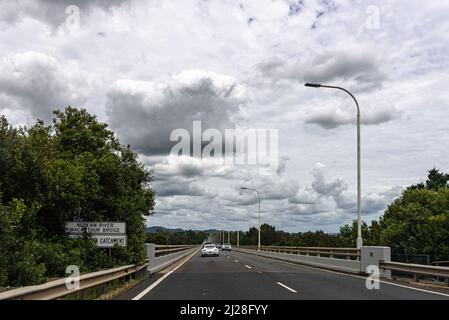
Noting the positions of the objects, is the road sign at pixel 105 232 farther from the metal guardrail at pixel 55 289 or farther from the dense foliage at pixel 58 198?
the metal guardrail at pixel 55 289

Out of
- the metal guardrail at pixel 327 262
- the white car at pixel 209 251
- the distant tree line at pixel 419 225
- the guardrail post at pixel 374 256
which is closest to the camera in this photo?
the guardrail post at pixel 374 256

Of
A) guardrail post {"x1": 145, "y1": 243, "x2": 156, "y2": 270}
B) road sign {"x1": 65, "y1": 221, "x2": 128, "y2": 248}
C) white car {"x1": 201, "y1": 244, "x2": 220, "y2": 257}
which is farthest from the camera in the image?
white car {"x1": 201, "y1": 244, "x2": 220, "y2": 257}

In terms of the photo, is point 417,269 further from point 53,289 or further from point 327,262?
point 53,289

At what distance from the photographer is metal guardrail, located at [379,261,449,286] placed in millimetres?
17062

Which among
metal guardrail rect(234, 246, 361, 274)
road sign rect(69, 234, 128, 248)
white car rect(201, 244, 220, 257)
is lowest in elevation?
white car rect(201, 244, 220, 257)

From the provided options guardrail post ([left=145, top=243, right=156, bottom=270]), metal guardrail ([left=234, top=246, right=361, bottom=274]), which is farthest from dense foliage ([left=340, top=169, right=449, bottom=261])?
guardrail post ([left=145, top=243, right=156, bottom=270])

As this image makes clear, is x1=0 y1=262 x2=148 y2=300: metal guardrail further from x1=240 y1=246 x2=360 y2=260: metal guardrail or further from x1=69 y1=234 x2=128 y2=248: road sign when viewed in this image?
x1=240 y1=246 x2=360 y2=260: metal guardrail

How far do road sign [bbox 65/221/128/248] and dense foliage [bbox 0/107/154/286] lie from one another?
0.37 metres

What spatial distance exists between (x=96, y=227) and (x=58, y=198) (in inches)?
68.0

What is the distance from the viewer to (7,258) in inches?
612

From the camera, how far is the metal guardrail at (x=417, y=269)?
56.0 feet

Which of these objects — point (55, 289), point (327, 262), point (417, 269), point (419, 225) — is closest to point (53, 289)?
point (55, 289)

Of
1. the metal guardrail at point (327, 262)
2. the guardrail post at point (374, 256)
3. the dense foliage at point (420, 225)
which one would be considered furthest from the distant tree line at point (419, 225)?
the guardrail post at point (374, 256)
